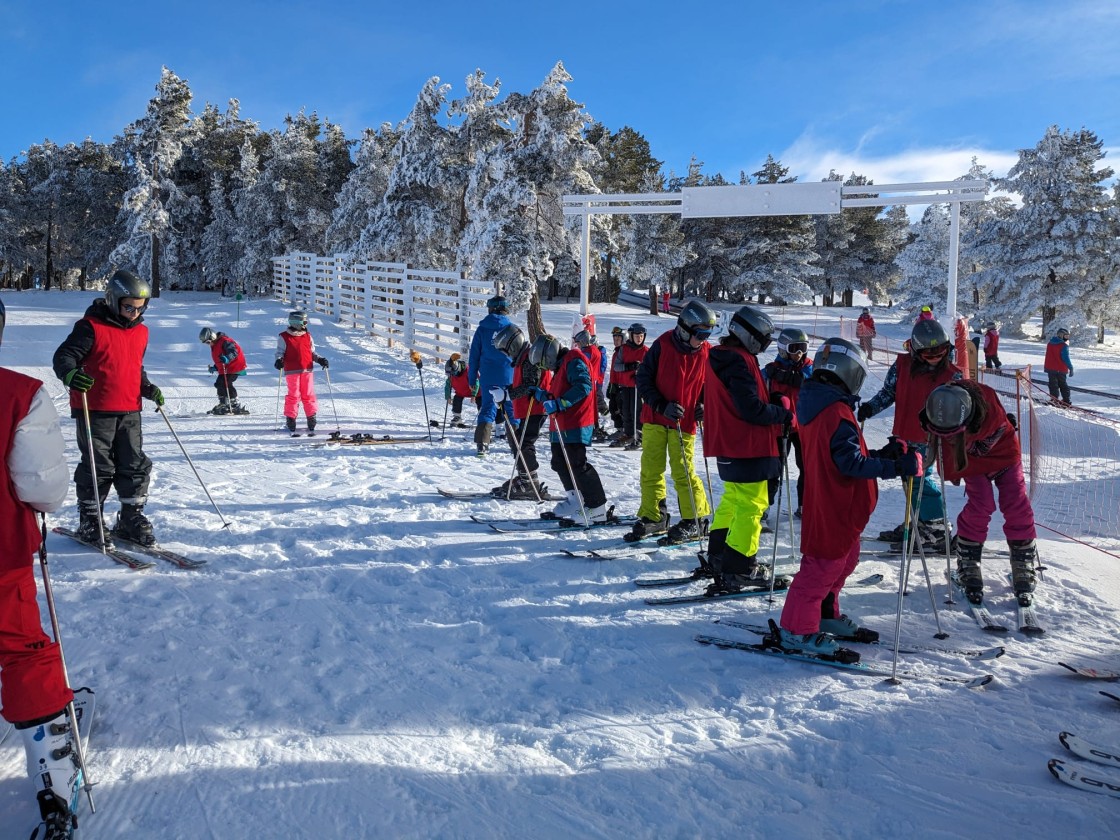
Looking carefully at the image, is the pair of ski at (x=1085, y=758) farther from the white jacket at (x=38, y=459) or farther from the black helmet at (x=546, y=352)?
the black helmet at (x=546, y=352)

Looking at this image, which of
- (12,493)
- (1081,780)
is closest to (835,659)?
(1081,780)

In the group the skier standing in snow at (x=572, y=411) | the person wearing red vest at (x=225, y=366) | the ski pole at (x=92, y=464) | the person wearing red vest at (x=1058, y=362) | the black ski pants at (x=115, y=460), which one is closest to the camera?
the ski pole at (x=92, y=464)

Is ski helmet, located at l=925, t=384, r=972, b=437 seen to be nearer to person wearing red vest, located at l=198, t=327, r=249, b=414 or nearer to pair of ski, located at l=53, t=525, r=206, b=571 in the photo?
pair of ski, located at l=53, t=525, r=206, b=571

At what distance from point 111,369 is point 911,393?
5.71m

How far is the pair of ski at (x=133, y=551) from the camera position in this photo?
5285 millimetres

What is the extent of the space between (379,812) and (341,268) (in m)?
26.8

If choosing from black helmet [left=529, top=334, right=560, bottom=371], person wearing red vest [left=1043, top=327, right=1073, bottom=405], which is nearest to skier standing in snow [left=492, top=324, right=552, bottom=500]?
black helmet [left=529, top=334, right=560, bottom=371]

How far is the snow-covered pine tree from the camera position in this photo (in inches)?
1201

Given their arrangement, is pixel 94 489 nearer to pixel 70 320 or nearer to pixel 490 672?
pixel 490 672

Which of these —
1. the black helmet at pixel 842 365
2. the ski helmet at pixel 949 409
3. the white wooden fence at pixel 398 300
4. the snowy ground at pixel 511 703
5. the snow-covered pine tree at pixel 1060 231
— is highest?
the snow-covered pine tree at pixel 1060 231

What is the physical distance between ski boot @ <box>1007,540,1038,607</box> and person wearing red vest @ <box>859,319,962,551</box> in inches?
20.5

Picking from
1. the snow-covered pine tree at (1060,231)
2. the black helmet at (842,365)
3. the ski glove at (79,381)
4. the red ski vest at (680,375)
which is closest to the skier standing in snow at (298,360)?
the ski glove at (79,381)

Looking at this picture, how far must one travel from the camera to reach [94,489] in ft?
17.9

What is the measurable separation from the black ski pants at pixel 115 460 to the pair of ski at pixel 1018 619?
5730 mm
